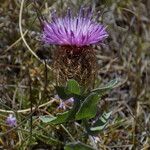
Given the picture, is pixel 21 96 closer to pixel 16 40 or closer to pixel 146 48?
pixel 16 40

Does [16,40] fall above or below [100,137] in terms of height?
above

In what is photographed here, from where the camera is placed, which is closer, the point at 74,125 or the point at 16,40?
the point at 74,125

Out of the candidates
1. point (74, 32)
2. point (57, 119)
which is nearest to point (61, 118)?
point (57, 119)

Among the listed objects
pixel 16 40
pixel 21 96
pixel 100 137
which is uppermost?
pixel 16 40

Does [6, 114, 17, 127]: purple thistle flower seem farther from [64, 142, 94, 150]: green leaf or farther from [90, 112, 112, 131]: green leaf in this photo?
[64, 142, 94, 150]: green leaf

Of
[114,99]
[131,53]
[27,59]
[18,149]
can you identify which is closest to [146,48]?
[131,53]

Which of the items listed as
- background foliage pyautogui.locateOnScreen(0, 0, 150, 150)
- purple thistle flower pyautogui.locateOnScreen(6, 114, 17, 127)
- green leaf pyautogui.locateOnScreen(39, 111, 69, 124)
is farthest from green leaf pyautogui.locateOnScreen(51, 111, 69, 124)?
purple thistle flower pyautogui.locateOnScreen(6, 114, 17, 127)
